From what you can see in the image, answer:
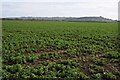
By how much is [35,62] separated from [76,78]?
3.27 meters

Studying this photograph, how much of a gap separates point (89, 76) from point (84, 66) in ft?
5.41

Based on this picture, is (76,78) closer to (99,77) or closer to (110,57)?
(99,77)

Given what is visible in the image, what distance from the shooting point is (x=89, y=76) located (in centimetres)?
980

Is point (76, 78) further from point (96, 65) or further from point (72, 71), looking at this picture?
point (96, 65)

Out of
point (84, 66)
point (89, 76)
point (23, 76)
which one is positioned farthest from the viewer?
point (84, 66)

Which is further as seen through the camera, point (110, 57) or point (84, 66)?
point (110, 57)

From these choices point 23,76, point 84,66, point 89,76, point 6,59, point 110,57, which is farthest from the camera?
point 110,57

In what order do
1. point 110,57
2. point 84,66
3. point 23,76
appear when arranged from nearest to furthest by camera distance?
point 23,76 < point 84,66 < point 110,57

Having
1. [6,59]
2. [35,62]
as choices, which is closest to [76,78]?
[35,62]

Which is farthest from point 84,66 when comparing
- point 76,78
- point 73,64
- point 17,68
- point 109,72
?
point 17,68

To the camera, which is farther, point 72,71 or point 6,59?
point 6,59

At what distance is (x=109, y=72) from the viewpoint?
10.4 meters

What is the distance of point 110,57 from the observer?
45.5 feet

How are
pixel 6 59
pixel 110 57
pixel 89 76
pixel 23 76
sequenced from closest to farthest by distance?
pixel 23 76
pixel 89 76
pixel 6 59
pixel 110 57
